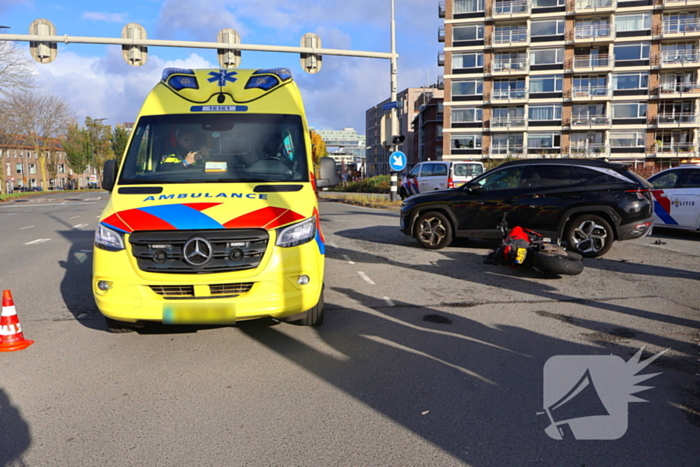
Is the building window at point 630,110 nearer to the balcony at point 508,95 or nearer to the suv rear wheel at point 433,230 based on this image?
the balcony at point 508,95

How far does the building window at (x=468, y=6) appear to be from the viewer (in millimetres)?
60562

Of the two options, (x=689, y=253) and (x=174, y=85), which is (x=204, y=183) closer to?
(x=174, y=85)

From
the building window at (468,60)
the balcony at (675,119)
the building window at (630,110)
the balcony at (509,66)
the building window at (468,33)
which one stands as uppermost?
the building window at (468,33)

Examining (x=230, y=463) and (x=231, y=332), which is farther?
(x=231, y=332)

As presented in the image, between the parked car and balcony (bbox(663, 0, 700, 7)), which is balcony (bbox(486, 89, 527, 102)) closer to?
balcony (bbox(663, 0, 700, 7))

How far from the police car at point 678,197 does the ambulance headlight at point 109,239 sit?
451 inches

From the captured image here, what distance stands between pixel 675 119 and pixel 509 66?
59.5 ft

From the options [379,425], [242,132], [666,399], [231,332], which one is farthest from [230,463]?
[242,132]

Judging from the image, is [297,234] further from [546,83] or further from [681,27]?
[681,27]

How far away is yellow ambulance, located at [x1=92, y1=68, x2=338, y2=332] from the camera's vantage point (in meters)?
4.50

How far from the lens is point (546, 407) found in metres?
3.69

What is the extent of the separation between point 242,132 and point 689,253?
344 inches

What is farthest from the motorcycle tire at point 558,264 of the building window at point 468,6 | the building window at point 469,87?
the building window at point 468,6

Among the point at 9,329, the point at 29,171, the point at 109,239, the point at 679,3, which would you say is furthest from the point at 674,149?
the point at 29,171
